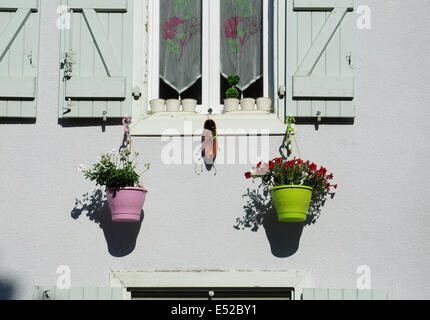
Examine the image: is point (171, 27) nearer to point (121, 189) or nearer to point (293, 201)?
point (121, 189)

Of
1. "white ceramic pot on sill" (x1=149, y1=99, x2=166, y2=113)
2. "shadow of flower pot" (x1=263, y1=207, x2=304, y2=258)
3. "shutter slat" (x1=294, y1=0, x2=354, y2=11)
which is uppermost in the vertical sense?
"shutter slat" (x1=294, y1=0, x2=354, y2=11)

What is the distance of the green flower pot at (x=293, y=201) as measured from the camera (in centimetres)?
599

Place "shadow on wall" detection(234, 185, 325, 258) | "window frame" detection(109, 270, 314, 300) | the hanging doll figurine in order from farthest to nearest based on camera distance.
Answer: the hanging doll figurine < "shadow on wall" detection(234, 185, 325, 258) < "window frame" detection(109, 270, 314, 300)

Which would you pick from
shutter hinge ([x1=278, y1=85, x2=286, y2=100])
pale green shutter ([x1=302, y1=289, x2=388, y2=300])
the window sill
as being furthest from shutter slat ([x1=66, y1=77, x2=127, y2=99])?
pale green shutter ([x1=302, y1=289, x2=388, y2=300])

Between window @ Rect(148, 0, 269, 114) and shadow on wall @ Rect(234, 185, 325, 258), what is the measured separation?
2.64 feet

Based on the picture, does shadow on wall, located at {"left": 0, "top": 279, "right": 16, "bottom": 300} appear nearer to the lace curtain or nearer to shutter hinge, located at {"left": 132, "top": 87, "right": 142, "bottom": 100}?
shutter hinge, located at {"left": 132, "top": 87, "right": 142, "bottom": 100}

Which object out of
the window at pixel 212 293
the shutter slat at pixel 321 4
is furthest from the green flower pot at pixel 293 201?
the shutter slat at pixel 321 4

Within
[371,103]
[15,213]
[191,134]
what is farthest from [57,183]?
[371,103]

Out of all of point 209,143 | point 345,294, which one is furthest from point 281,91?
point 345,294

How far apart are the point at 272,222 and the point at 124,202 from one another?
3.31ft

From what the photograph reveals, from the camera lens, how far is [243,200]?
20.9 feet

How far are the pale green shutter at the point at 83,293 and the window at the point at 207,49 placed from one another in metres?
1.54

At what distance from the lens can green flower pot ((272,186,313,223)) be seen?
19.6 feet

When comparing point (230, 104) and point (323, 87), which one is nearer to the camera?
point (323, 87)
